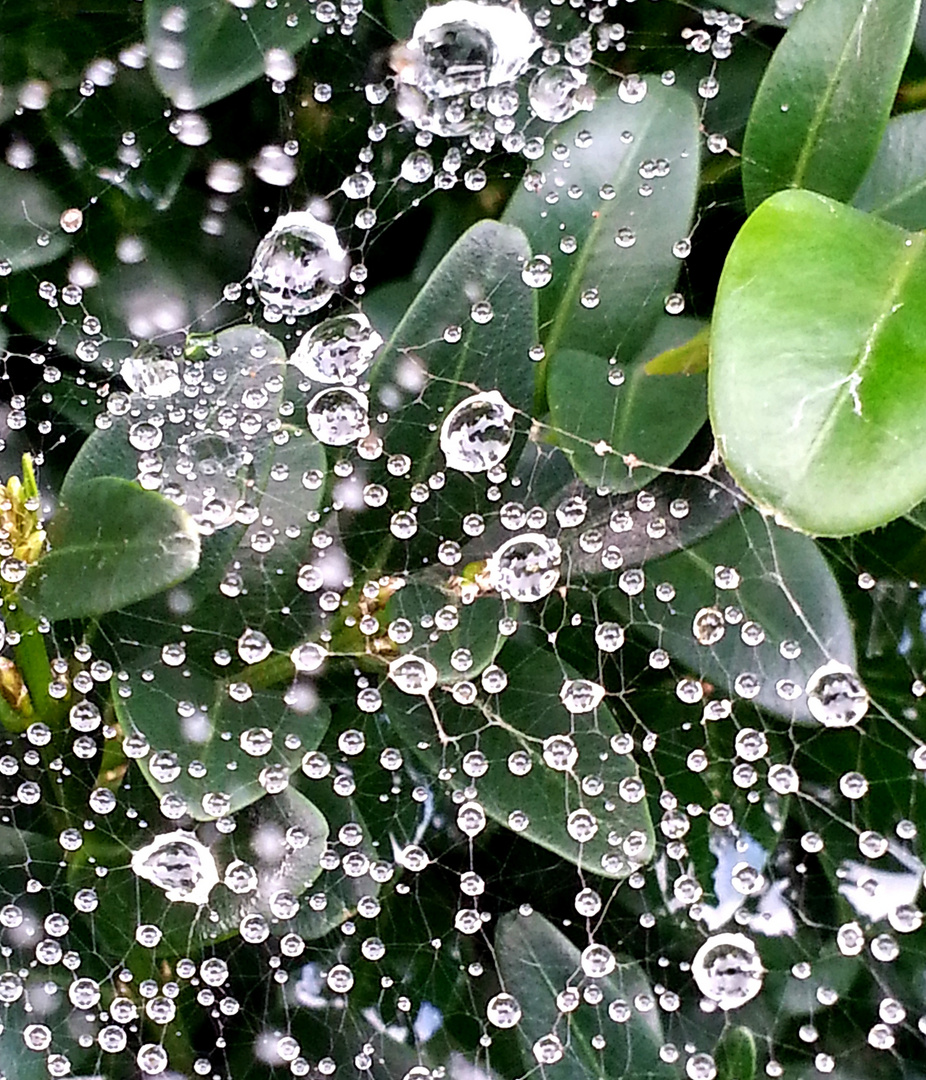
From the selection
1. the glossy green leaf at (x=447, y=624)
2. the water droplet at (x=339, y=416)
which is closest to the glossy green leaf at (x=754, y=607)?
the glossy green leaf at (x=447, y=624)

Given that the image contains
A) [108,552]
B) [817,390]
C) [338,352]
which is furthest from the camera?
[338,352]

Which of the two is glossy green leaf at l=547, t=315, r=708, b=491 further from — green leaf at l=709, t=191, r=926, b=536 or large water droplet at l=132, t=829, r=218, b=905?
large water droplet at l=132, t=829, r=218, b=905

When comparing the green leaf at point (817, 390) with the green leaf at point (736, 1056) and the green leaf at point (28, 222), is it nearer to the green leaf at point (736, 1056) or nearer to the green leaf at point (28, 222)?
the green leaf at point (736, 1056)

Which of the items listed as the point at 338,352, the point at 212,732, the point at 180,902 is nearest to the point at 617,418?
the point at 338,352

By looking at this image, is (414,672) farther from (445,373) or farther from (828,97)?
(828,97)

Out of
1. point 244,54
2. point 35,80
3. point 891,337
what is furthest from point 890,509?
point 35,80

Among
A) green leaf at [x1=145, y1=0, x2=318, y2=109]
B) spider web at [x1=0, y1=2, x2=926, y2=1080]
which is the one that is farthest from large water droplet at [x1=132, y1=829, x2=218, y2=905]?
green leaf at [x1=145, y1=0, x2=318, y2=109]

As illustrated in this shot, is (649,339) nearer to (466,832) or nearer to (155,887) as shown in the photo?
(466,832)
